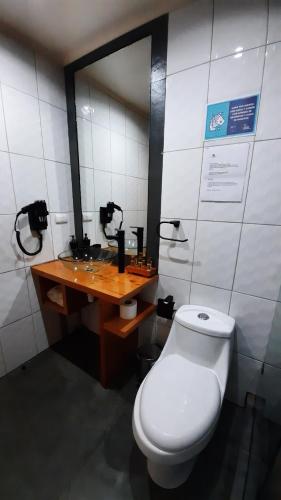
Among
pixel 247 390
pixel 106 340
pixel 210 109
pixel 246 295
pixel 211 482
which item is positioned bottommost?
pixel 211 482

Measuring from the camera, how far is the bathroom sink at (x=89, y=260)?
1487 millimetres

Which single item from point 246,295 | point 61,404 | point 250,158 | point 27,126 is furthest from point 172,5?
point 61,404

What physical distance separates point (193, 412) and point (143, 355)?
0.71 metres

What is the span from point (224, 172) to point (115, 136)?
89 centimetres

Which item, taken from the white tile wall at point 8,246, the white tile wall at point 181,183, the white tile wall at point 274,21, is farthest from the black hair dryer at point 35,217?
the white tile wall at point 274,21

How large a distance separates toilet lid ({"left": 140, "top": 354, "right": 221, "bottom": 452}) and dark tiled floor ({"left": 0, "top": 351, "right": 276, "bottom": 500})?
1.40ft

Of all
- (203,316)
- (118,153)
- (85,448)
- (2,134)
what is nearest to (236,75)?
(118,153)

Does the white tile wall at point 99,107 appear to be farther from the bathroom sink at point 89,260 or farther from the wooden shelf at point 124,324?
the wooden shelf at point 124,324

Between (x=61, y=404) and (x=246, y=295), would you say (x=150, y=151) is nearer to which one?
(x=246, y=295)

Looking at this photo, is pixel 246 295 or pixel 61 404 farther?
pixel 61 404

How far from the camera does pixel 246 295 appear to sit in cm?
109

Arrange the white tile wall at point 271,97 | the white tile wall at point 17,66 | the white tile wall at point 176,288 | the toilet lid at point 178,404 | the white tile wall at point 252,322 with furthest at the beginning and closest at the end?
the white tile wall at point 176,288 < the white tile wall at point 17,66 < the white tile wall at point 252,322 < the white tile wall at point 271,97 < the toilet lid at point 178,404

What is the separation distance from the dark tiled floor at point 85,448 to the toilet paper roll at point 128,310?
54 cm

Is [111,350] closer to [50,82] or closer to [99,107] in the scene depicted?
[99,107]
